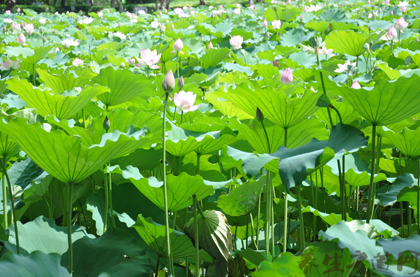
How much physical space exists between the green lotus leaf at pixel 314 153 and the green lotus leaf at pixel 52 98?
58 centimetres

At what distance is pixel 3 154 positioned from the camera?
1.03 m

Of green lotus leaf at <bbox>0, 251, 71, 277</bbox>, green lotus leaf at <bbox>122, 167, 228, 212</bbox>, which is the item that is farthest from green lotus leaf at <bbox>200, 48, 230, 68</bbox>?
green lotus leaf at <bbox>0, 251, 71, 277</bbox>

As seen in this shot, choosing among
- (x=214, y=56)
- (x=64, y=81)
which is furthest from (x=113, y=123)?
(x=214, y=56)

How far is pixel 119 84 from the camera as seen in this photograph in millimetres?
1480

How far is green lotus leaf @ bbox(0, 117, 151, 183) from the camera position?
77 cm

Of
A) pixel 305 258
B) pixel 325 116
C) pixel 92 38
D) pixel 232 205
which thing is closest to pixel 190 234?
pixel 232 205

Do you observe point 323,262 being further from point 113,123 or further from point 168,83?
point 113,123

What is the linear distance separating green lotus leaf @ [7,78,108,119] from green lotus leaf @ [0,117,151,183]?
32 centimetres

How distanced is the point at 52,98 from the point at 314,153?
0.77 metres

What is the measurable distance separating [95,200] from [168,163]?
9.4 inches

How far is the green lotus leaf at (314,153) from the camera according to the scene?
77cm

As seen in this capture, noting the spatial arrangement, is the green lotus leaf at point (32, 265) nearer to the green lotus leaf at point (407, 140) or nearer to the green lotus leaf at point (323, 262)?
the green lotus leaf at point (323, 262)

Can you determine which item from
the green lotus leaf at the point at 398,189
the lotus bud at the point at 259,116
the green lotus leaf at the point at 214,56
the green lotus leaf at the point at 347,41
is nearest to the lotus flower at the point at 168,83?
the lotus bud at the point at 259,116

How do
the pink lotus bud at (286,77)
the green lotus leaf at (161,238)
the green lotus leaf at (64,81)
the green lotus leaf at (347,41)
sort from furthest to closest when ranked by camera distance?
1. the green lotus leaf at (347,41)
2. the green lotus leaf at (64,81)
3. the pink lotus bud at (286,77)
4. the green lotus leaf at (161,238)
